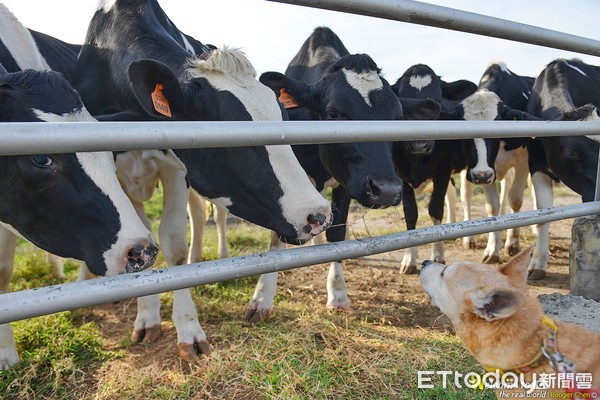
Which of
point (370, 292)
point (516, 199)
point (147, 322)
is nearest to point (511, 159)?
point (516, 199)

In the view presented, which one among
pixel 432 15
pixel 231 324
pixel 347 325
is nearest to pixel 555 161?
pixel 347 325

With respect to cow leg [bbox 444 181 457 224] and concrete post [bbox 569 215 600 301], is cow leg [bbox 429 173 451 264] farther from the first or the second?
concrete post [bbox 569 215 600 301]

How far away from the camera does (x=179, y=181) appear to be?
12.6 feet

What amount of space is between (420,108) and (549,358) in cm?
269

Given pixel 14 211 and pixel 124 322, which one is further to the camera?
pixel 124 322

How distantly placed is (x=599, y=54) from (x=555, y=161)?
5.64 feet

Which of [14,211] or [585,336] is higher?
[14,211]

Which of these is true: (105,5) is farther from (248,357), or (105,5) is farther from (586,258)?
(586,258)

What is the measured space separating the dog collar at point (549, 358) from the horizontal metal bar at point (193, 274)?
25.1 inches

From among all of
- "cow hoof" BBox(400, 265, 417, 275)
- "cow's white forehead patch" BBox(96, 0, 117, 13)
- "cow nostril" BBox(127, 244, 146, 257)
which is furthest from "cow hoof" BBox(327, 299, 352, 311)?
"cow's white forehead patch" BBox(96, 0, 117, 13)

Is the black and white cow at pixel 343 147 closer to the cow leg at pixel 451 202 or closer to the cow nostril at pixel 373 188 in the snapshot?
the cow nostril at pixel 373 188

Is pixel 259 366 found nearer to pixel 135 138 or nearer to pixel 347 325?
pixel 347 325

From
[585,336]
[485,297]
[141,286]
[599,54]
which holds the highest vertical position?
[599,54]

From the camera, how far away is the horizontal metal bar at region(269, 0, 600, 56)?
209 centimetres
